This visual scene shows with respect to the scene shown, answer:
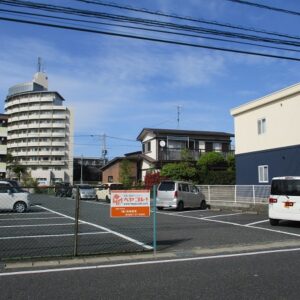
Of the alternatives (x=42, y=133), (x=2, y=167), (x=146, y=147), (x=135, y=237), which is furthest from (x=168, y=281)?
(x=42, y=133)

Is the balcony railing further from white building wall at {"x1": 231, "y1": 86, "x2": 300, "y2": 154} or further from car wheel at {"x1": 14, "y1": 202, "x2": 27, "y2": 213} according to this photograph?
car wheel at {"x1": 14, "y1": 202, "x2": 27, "y2": 213}

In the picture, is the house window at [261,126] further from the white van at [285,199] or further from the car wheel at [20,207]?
the car wheel at [20,207]

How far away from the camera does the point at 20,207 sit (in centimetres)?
2205

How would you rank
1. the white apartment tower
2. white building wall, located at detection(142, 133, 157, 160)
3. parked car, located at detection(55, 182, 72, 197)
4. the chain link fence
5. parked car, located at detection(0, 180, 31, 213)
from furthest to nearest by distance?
the white apartment tower < white building wall, located at detection(142, 133, 157, 160) < parked car, located at detection(0, 180, 31, 213) < parked car, located at detection(55, 182, 72, 197) < the chain link fence

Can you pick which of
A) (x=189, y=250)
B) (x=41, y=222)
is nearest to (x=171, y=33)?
(x=189, y=250)

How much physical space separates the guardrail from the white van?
24.6 feet

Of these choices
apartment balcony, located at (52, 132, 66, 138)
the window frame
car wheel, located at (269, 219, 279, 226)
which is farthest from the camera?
apartment balcony, located at (52, 132, 66, 138)

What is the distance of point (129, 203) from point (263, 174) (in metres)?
19.4

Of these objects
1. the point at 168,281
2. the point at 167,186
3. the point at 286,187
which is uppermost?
the point at 167,186

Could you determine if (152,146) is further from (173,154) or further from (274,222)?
(274,222)

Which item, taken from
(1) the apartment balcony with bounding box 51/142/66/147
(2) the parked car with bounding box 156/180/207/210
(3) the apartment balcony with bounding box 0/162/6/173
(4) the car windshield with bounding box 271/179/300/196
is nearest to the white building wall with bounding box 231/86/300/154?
(2) the parked car with bounding box 156/180/207/210

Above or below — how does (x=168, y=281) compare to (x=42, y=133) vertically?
below

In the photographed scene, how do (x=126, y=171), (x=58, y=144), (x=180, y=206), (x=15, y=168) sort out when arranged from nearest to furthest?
(x=180, y=206)
(x=126, y=171)
(x=15, y=168)
(x=58, y=144)

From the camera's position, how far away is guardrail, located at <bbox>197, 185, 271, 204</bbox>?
2430cm
